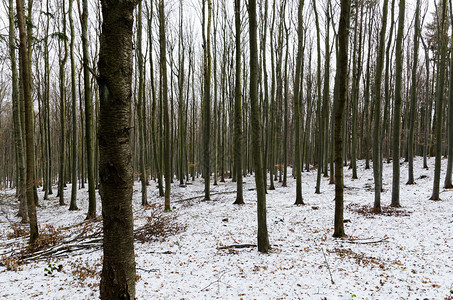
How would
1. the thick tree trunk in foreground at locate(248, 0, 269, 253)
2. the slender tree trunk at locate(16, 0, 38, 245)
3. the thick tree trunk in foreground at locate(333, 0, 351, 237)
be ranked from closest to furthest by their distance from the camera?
1. the thick tree trunk in foreground at locate(248, 0, 269, 253)
2. the slender tree trunk at locate(16, 0, 38, 245)
3. the thick tree trunk in foreground at locate(333, 0, 351, 237)

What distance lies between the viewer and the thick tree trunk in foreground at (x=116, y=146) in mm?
1736

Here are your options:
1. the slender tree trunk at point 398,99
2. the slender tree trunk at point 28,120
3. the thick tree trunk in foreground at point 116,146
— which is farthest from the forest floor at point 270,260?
the thick tree trunk in foreground at point 116,146

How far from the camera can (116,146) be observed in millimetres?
1771

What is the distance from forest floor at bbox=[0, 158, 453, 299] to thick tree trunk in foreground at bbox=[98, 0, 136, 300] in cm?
223

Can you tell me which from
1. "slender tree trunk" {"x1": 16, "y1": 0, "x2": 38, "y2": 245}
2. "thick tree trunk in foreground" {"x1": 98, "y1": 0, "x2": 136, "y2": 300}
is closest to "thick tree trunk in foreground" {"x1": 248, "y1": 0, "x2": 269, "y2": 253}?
"thick tree trunk in foreground" {"x1": 98, "y1": 0, "x2": 136, "y2": 300}

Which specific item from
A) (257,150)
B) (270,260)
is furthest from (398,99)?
(270,260)

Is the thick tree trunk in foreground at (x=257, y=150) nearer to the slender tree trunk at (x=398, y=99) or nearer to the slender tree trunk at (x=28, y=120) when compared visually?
the slender tree trunk at (x=28, y=120)

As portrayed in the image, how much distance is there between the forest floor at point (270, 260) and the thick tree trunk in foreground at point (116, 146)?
2231 millimetres

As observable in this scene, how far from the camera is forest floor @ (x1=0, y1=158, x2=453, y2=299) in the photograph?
12.4ft

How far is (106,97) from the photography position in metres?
1.74

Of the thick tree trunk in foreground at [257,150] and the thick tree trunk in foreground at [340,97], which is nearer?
the thick tree trunk in foreground at [257,150]

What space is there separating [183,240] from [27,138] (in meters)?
4.49

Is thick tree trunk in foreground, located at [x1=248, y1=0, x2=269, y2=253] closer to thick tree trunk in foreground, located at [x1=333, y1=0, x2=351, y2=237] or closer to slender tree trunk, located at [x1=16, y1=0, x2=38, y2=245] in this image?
thick tree trunk in foreground, located at [x1=333, y1=0, x2=351, y2=237]

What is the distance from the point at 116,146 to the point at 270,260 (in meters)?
4.29
